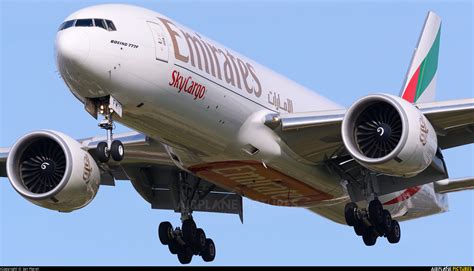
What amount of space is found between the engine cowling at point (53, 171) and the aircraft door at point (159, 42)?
5.47 metres

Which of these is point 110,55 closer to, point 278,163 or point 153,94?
point 153,94

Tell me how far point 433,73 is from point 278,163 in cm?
1272

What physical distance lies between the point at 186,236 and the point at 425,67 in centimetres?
1204

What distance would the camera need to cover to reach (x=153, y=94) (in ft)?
108

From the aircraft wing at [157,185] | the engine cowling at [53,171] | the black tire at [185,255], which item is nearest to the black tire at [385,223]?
the aircraft wing at [157,185]

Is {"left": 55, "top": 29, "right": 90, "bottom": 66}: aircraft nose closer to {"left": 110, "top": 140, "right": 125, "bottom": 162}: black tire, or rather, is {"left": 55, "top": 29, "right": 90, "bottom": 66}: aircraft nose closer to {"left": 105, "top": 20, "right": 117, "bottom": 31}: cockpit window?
{"left": 105, "top": 20, "right": 117, "bottom": 31}: cockpit window

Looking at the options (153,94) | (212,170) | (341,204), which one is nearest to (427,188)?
(341,204)

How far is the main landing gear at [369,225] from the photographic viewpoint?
38344 millimetres

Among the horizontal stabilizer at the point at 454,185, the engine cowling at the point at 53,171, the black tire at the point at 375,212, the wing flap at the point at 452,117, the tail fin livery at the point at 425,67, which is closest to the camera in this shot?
the wing flap at the point at 452,117

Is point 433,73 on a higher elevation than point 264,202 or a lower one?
higher

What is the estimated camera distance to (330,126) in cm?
3647

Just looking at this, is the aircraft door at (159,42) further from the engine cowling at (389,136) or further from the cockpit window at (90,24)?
the engine cowling at (389,136)

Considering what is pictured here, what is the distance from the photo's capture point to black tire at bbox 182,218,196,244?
39.7 m

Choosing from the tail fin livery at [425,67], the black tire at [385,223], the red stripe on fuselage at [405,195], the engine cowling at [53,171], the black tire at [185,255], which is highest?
the tail fin livery at [425,67]
